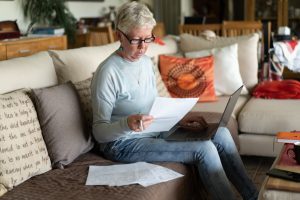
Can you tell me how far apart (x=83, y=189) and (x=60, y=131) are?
37 centimetres

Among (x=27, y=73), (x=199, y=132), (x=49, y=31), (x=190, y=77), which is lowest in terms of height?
(x=199, y=132)

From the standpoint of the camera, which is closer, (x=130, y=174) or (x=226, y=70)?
(x=130, y=174)

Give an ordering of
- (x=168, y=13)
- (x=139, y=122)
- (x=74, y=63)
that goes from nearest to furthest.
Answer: (x=139, y=122), (x=74, y=63), (x=168, y=13)

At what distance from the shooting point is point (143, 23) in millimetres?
1880

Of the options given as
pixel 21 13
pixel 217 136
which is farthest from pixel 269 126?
pixel 21 13

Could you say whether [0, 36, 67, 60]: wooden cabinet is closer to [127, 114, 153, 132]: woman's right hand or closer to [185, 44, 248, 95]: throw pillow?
[185, 44, 248, 95]: throw pillow

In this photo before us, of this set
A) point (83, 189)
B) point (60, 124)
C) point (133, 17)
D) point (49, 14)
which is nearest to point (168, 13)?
point (49, 14)

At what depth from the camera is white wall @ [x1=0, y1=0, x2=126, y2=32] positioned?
12.6 feet

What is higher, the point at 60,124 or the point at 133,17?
the point at 133,17

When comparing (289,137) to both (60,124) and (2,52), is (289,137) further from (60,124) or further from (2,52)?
(2,52)

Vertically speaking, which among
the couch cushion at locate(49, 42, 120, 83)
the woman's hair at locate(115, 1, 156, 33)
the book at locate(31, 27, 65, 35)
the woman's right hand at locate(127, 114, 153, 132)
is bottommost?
the woman's right hand at locate(127, 114, 153, 132)

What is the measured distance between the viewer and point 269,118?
2.70 meters

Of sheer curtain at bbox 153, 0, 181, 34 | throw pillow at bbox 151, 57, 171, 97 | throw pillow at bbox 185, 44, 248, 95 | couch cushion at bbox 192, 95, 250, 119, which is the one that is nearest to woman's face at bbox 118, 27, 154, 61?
throw pillow at bbox 151, 57, 171, 97

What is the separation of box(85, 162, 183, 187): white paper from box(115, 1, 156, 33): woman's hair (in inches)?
23.1
